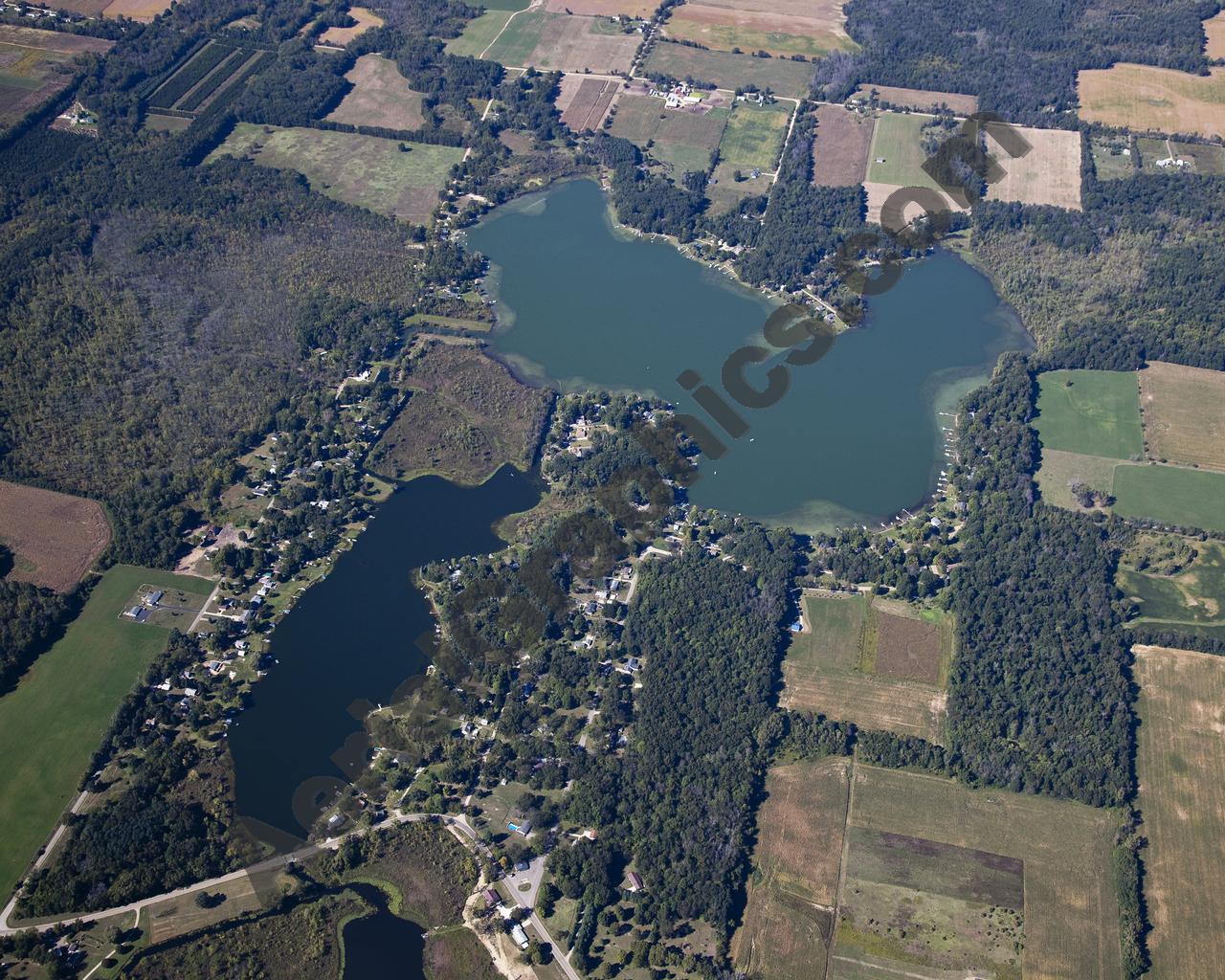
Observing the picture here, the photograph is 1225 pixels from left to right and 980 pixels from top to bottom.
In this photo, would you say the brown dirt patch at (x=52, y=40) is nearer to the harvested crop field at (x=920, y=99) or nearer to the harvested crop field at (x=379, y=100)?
the harvested crop field at (x=379, y=100)

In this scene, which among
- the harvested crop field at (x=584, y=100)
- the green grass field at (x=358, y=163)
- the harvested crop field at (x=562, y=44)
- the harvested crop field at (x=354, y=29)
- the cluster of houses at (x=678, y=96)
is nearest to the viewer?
the green grass field at (x=358, y=163)

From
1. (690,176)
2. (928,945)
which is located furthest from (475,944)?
(690,176)

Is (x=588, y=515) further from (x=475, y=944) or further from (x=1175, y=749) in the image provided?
(x=1175, y=749)

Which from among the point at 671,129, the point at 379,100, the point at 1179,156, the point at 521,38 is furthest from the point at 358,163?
the point at 1179,156

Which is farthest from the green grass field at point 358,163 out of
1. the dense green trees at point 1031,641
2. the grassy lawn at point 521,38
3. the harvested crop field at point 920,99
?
the dense green trees at point 1031,641

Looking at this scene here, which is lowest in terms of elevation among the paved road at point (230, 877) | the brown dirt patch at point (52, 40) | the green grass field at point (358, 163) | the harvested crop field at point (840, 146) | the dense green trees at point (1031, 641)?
the paved road at point (230, 877)

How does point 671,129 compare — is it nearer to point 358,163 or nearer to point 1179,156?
point 358,163
